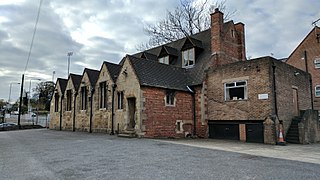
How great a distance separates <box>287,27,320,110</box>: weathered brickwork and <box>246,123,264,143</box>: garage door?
17.1 metres

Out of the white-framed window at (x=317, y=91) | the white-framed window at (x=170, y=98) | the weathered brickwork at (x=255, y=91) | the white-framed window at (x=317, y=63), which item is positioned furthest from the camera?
the white-framed window at (x=317, y=63)

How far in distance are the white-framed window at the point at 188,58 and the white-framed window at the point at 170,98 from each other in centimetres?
516

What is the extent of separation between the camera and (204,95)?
20.4 m

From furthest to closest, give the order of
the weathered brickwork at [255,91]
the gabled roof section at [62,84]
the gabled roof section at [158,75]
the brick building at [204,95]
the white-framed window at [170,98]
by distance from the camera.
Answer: the gabled roof section at [62,84]
the white-framed window at [170,98]
the gabled roof section at [158,75]
the brick building at [204,95]
the weathered brickwork at [255,91]

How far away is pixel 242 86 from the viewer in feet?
60.0

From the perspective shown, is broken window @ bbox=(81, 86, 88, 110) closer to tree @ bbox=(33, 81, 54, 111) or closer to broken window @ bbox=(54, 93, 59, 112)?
broken window @ bbox=(54, 93, 59, 112)

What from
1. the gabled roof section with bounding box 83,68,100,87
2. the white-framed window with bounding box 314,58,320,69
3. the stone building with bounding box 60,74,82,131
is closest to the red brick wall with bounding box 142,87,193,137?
the gabled roof section with bounding box 83,68,100,87

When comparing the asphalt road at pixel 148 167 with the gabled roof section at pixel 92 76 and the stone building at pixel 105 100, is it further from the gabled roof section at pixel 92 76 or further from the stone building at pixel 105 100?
the gabled roof section at pixel 92 76

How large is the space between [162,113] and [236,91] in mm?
5481

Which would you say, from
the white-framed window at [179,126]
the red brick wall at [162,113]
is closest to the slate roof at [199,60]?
the red brick wall at [162,113]

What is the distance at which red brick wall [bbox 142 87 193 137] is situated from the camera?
17.7 meters

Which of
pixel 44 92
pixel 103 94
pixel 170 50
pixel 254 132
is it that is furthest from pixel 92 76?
pixel 44 92

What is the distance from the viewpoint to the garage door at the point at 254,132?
16.8m

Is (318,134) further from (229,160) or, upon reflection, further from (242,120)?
(229,160)
